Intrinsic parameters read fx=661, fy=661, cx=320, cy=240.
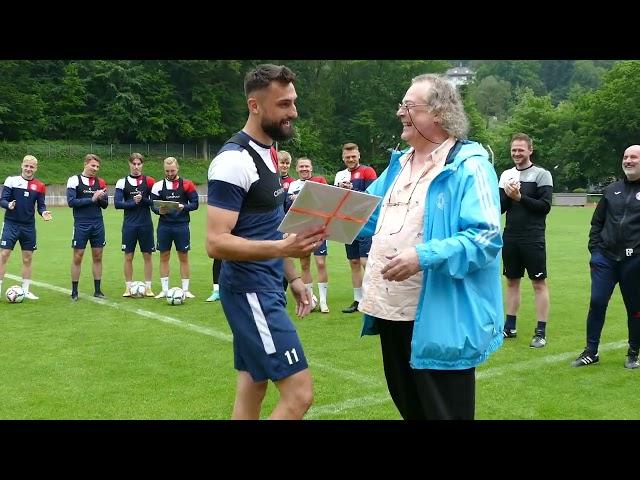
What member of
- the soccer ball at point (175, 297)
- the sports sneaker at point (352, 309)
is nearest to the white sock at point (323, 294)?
the sports sneaker at point (352, 309)

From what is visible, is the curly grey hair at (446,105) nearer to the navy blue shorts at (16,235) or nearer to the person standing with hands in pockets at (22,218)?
the person standing with hands in pockets at (22,218)

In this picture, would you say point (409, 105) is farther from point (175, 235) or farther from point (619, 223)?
point (175, 235)

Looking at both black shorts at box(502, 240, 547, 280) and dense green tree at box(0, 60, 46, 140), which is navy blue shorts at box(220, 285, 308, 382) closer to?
black shorts at box(502, 240, 547, 280)

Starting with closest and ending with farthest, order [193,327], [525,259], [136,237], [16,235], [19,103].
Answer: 1. [525,259]
2. [193,327]
3. [16,235]
4. [136,237]
5. [19,103]

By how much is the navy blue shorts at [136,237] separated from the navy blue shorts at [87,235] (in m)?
0.43

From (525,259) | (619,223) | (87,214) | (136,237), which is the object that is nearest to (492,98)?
(136,237)

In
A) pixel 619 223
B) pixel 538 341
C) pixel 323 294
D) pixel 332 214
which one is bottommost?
pixel 538 341

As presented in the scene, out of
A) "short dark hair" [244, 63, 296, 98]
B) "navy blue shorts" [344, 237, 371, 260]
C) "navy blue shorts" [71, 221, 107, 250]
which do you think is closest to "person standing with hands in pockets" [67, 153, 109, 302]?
"navy blue shorts" [71, 221, 107, 250]

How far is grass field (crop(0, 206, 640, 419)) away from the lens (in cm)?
582

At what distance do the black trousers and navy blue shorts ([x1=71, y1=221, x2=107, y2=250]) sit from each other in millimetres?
8919

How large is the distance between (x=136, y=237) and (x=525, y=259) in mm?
7129

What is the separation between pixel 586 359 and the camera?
285 inches

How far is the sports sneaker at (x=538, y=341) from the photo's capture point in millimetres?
8075

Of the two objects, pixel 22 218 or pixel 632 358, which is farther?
pixel 22 218
